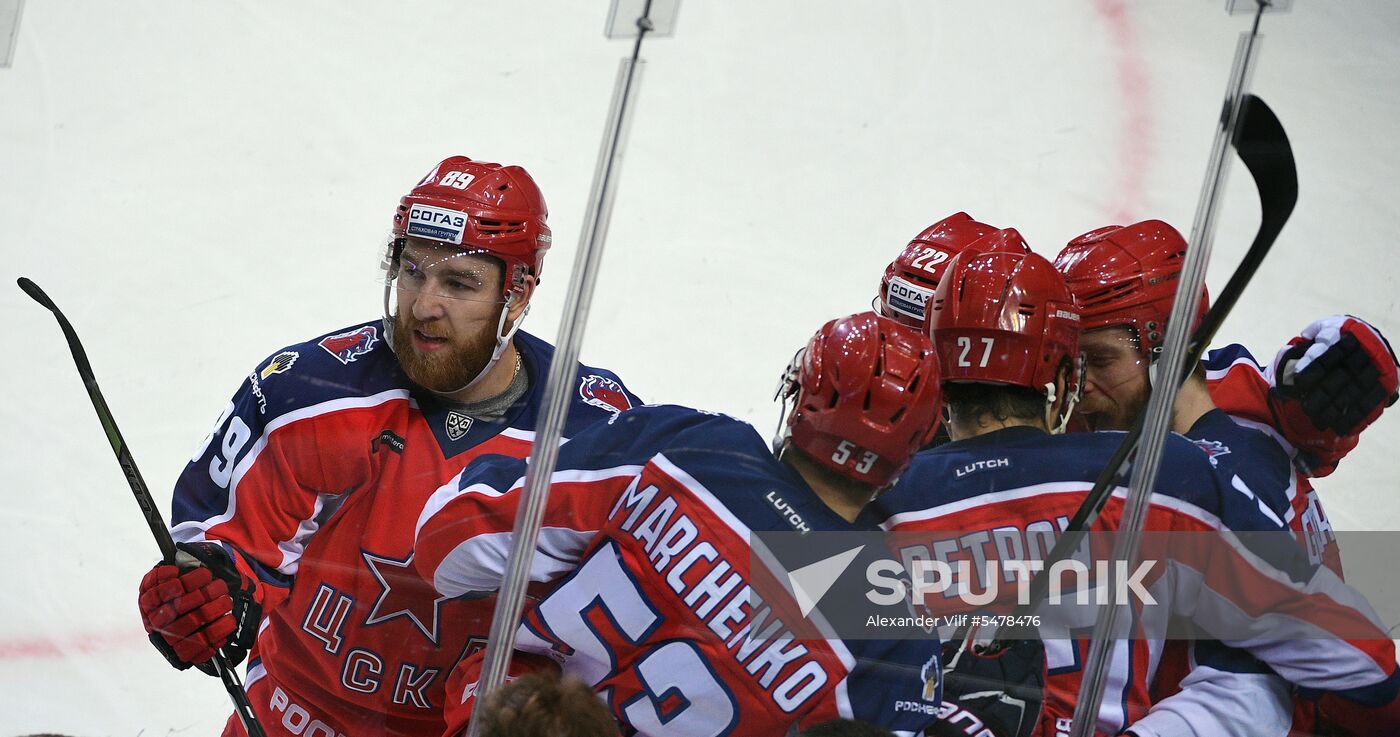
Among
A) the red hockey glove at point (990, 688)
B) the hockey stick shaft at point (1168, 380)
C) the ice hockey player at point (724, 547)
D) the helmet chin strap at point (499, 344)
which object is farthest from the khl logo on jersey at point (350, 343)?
the hockey stick shaft at point (1168, 380)

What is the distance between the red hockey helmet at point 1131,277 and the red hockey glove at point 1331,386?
0.24 m

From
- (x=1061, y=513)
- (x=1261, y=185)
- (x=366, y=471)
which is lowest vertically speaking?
(x=366, y=471)

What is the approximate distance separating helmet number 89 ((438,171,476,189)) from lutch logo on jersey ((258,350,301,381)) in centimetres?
31

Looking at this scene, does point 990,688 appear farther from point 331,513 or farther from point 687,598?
point 331,513

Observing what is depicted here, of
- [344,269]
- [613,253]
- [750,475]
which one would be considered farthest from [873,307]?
[344,269]

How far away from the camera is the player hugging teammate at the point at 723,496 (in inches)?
52.5

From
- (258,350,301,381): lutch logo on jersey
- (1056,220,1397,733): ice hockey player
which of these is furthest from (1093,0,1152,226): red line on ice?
(258,350,301,381): lutch logo on jersey

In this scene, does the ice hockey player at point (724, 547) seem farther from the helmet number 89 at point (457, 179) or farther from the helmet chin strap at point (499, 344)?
the helmet number 89 at point (457, 179)

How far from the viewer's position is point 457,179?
71.9 inches

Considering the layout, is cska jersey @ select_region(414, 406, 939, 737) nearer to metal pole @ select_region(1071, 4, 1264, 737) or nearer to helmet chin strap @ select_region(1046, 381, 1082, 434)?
metal pole @ select_region(1071, 4, 1264, 737)

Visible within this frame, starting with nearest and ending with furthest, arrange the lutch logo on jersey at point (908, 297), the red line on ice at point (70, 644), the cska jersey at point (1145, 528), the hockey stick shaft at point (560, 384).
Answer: the hockey stick shaft at point (560, 384), the cska jersey at point (1145, 528), the lutch logo on jersey at point (908, 297), the red line on ice at point (70, 644)

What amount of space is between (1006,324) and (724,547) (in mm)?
502

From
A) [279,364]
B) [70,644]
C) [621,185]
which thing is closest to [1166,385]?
[621,185]

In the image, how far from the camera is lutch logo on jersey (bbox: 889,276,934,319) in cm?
205
